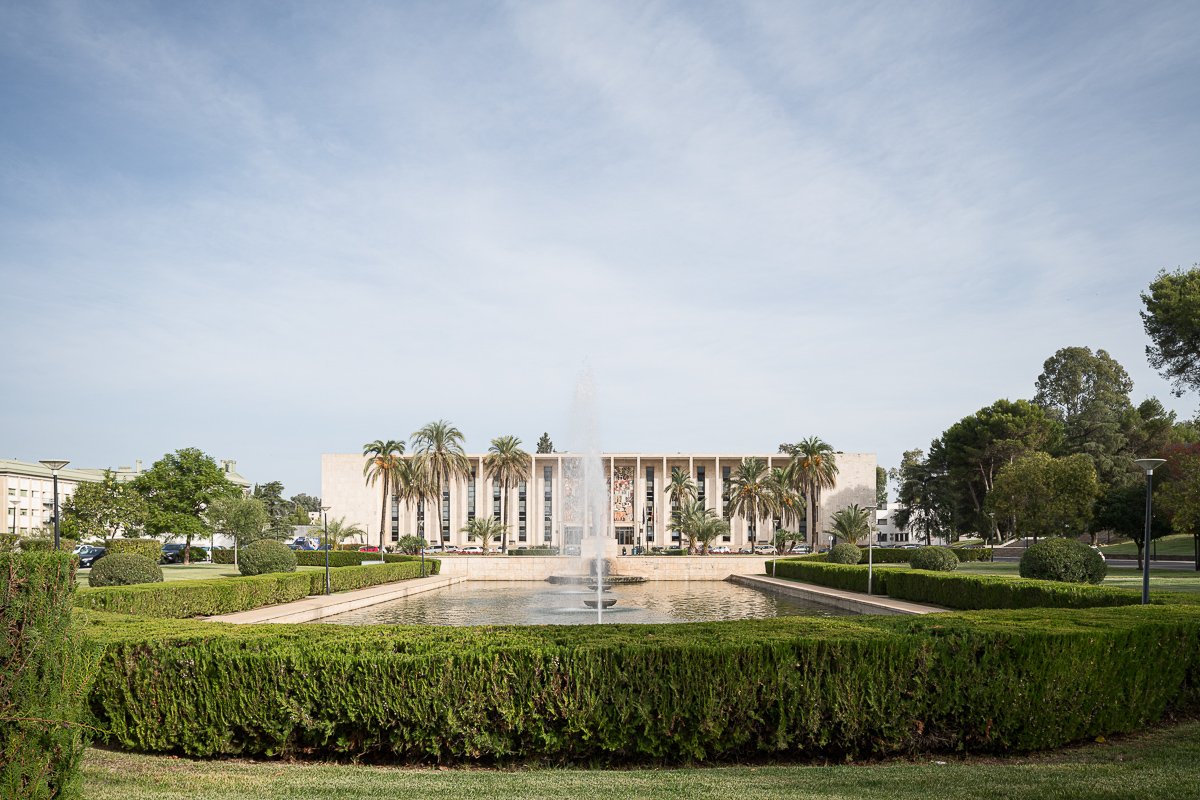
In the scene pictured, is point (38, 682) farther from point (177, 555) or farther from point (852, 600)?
point (177, 555)

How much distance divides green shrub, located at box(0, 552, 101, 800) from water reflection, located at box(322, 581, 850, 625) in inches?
549

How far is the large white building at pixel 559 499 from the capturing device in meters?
82.6

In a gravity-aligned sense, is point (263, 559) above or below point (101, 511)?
below

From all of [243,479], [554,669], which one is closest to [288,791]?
[554,669]

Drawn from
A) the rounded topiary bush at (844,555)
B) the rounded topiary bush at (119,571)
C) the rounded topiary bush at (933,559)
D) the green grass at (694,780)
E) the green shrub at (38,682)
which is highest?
the green shrub at (38,682)

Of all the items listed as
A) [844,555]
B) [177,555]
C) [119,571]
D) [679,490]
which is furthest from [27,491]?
[844,555]

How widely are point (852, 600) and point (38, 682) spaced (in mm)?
22900

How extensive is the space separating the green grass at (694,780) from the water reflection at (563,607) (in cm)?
1170

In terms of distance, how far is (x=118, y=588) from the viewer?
1762cm

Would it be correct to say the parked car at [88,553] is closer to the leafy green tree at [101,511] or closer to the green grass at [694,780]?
the leafy green tree at [101,511]

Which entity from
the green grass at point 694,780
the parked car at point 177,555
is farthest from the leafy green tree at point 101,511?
the green grass at point 694,780

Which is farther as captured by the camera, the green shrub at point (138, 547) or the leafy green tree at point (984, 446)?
the leafy green tree at point (984, 446)

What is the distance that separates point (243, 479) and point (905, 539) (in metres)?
82.9

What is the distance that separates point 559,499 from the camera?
8344 cm
